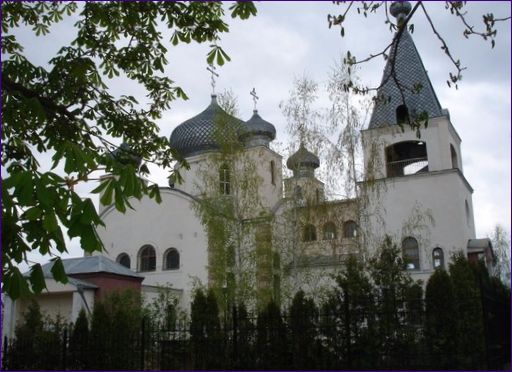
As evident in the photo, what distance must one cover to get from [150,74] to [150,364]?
19.3 feet

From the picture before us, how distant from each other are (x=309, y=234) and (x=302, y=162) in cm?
205

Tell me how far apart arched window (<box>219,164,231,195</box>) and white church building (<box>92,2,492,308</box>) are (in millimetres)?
33

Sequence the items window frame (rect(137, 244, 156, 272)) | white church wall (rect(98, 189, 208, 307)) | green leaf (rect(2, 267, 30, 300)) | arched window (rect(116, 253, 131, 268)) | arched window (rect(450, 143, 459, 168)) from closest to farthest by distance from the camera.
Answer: green leaf (rect(2, 267, 30, 300)), arched window (rect(450, 143, 459, 168)), white church wall (rect(98, 189, 208, 307)), window frame (rect(137, 244, 156, 272)), arched window (rect(116, 253, 131, 268))

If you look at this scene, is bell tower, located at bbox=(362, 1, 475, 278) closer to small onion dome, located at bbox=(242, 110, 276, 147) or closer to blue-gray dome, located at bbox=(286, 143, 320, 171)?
blue-gray dome, located at bbox=(286, 143, 320, 171)

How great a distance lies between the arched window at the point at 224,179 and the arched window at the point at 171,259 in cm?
754

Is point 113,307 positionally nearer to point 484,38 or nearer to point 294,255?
point 294,255

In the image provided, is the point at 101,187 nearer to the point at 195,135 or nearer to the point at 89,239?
the point at 89,239

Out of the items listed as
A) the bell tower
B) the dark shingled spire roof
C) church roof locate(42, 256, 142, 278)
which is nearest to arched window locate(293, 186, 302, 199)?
the bell tower

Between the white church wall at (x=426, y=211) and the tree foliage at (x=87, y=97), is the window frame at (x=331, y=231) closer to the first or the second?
the white church wall at (x=426, y=211)

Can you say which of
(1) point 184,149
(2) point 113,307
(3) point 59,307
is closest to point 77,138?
(2) point 113,307

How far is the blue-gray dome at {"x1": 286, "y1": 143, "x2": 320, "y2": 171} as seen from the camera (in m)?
15.2

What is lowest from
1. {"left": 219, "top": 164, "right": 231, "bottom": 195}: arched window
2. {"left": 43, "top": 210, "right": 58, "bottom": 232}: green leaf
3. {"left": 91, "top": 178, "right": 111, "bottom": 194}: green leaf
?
{"left": 43, "top": 210, "right": 58, "bottom": 232}: green leaf

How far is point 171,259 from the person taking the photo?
2361 centimetres

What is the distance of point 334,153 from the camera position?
15.1 metres
